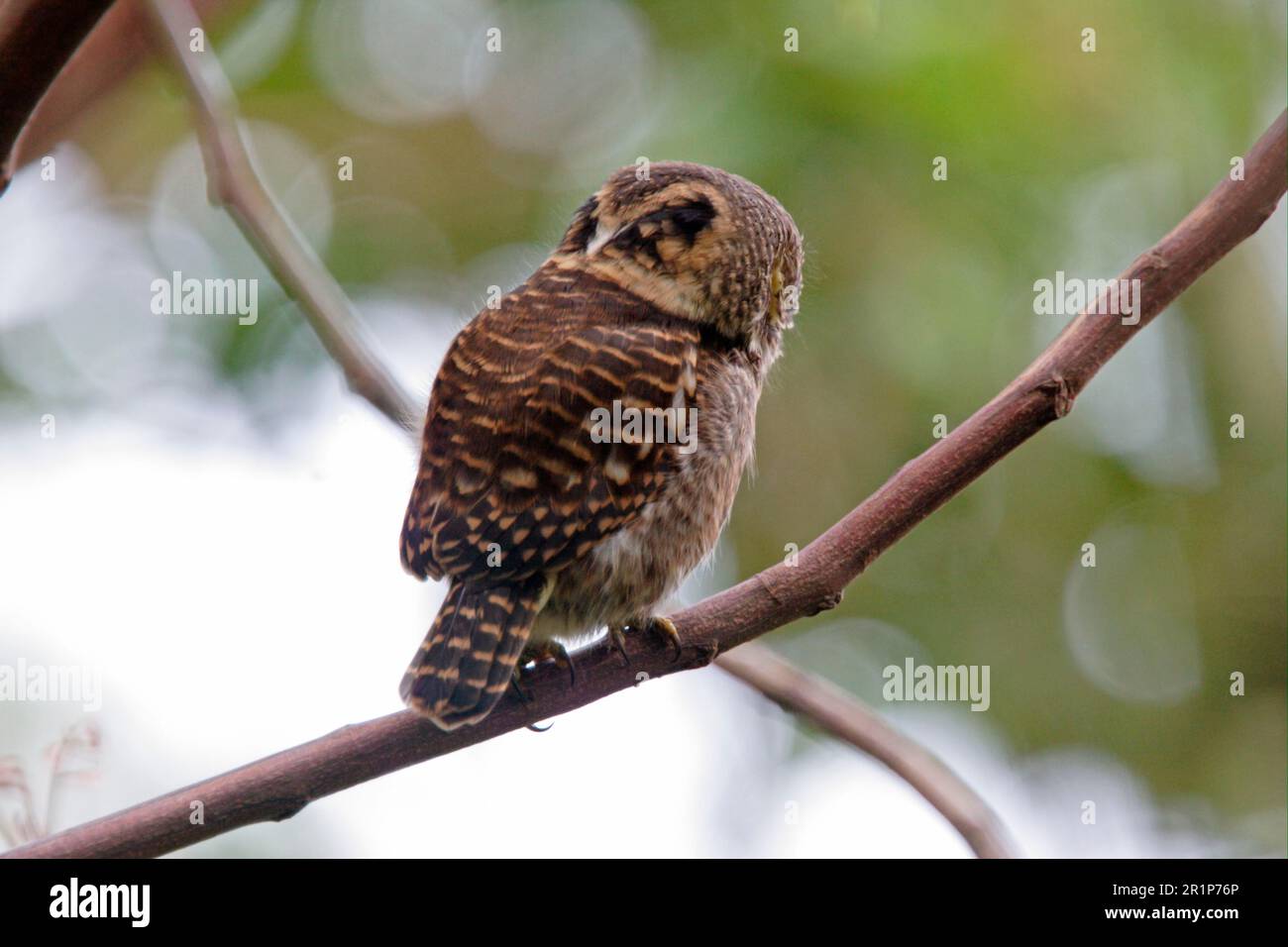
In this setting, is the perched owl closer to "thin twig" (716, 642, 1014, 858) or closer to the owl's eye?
the owl's eye

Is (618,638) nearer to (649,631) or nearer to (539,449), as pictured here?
(649,631)

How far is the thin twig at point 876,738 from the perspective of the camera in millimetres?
2266

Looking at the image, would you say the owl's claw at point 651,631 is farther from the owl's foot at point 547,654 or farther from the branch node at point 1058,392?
the branch node at point 1058,392

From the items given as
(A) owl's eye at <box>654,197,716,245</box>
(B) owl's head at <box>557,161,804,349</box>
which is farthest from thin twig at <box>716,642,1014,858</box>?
(A) owl's eye at <box>654,197,716,245</box>

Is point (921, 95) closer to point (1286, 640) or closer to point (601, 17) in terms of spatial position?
point (601, 17)

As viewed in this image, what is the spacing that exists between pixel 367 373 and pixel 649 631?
2.37 feet

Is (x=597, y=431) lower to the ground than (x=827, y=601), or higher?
higher

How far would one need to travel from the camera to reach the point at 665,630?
2.56 metres

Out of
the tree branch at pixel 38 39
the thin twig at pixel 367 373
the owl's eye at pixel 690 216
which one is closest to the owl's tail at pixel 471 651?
the thin twig at pixel 367 373

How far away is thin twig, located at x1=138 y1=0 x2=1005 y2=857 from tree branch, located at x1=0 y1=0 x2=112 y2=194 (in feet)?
1.98

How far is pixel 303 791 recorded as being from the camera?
85.0 inches

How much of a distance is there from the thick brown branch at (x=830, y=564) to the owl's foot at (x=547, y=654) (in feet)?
0.88

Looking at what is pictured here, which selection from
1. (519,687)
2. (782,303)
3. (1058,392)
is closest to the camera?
(1058,392)

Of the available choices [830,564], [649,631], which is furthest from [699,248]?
[830,564]
